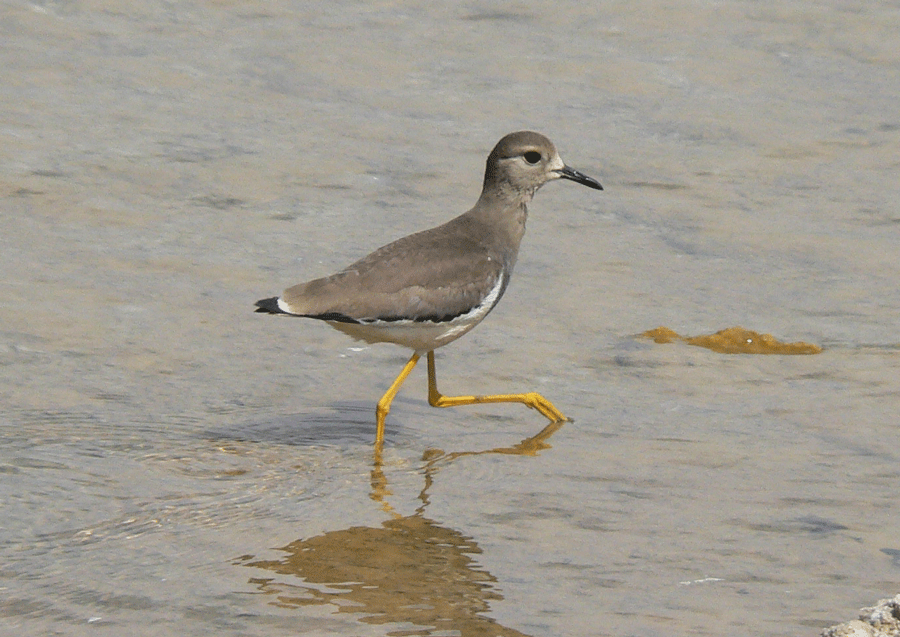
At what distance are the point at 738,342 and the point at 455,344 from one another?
1958 mm

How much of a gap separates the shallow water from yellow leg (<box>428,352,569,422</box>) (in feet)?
0.39

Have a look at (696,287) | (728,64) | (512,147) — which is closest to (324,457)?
(512,147)

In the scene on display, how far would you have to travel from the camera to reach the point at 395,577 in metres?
6.53

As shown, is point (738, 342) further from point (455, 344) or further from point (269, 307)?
point (269, 307)

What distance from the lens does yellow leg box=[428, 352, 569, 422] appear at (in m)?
8.65

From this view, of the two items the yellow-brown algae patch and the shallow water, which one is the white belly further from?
the yellow-brown algae patch

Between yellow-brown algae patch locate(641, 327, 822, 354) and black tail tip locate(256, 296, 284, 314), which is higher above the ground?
black tail tip locate(256, 296, 284, 314)

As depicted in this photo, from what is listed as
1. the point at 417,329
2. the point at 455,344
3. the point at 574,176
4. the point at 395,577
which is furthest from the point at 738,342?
the point at 395,577

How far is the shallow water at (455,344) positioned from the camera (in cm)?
654

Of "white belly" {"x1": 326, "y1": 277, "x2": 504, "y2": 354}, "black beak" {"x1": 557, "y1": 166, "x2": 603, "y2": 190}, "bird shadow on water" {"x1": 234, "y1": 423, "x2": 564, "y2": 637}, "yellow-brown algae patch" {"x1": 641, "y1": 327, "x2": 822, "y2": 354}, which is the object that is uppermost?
"black beak" {"x1": 557, "y1": 166, "x2": 603, "y2": 190}

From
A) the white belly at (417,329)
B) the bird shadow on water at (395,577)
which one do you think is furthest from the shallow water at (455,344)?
the white belly at (417,329)

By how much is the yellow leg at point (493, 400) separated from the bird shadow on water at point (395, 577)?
4.94 feet

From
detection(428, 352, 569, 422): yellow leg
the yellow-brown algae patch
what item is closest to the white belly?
detection(428, 352, 569, 422): yellow leg

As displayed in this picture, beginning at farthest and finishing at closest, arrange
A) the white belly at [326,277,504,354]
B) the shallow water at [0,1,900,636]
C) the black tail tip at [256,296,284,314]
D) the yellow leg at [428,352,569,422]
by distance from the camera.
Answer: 1. the yellow leg at [428,352,569,422]
2. the white belly at [326,277,504,354]
3. the black tail tip at [256,296,284,314]
4. the shallow water at [0,1,900,636]
